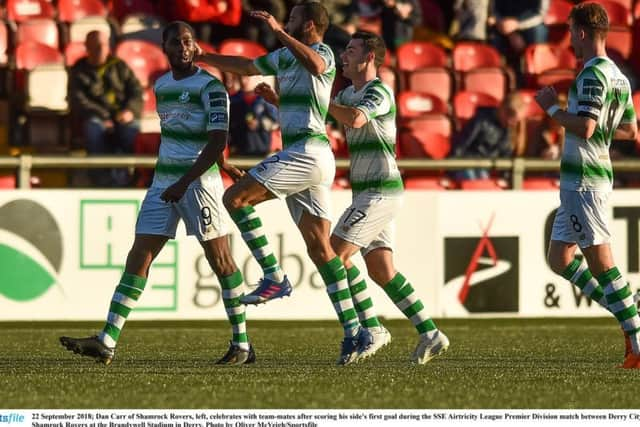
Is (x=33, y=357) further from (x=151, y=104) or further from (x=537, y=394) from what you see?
(x=151, y=104)

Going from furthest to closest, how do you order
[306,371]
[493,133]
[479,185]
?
[493,133] → [479,185] → [306,371]

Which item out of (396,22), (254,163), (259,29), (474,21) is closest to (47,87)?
(259,29)

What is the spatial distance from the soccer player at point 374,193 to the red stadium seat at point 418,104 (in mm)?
6748

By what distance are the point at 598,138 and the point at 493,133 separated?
233 inches

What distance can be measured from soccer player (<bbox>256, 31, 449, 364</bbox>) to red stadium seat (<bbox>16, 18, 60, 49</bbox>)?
7.26 meters

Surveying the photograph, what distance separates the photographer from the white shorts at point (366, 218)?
351 inches

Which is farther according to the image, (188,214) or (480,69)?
(480,69)

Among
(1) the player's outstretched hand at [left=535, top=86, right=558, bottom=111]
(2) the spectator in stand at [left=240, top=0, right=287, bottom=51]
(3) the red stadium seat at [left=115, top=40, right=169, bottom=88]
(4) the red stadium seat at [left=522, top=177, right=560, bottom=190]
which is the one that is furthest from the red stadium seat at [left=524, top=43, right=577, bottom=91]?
(1) the player's outstretched hand at [left=535, top=86, right=558, bottom=111]

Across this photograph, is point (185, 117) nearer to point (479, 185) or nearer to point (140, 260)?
point (140, 260)

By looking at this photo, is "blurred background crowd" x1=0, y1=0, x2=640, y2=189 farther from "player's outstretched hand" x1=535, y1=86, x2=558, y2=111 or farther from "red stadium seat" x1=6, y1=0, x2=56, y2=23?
"player's outstretched hand" x1=535, y1=86, x2=558, y2=111

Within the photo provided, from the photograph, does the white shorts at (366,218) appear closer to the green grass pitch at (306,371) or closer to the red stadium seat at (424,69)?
the green grass pitch at (306,371)

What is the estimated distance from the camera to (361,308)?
9.23m

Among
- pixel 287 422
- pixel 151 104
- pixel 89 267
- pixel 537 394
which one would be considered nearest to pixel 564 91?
pixel 151 104

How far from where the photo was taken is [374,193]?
9000 millimetres
